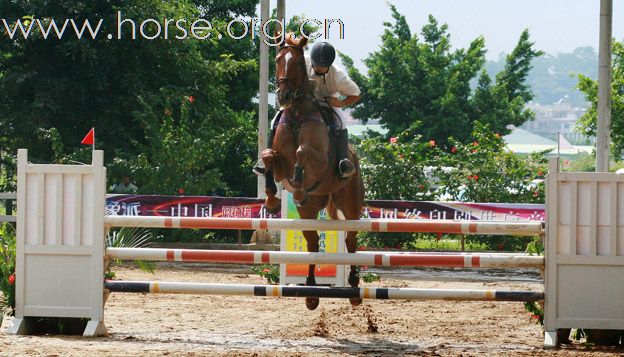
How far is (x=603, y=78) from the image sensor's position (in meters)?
18.2

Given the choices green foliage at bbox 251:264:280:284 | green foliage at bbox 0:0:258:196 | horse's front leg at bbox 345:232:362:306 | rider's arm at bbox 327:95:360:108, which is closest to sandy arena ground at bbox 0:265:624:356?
horse's front leg at bbox 345:232:362:306

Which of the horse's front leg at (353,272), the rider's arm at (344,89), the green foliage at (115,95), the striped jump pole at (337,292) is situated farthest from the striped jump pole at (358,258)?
the green foliage at (115,95)

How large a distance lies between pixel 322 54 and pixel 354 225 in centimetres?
136

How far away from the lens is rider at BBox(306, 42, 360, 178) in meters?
9.05

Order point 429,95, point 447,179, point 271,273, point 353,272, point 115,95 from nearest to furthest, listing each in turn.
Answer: point 353,272 < point 271,273 < point 447,179 < point 115,95 < point 429,95

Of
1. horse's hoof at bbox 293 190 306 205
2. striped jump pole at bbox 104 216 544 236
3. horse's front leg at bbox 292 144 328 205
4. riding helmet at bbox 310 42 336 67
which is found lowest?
striped jump pole at bbox 104 216 544 236

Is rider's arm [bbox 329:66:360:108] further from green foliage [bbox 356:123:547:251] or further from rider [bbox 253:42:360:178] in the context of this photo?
green foliage [bbox 356:123:547:251]

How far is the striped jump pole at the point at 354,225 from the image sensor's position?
8781 millimetres

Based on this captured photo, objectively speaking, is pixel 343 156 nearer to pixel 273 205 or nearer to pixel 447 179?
pixel 273 205

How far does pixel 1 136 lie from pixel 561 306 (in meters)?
17.5

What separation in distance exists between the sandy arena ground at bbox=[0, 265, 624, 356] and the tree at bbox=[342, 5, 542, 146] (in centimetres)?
2345

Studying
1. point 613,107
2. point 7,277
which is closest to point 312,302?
point 7,277

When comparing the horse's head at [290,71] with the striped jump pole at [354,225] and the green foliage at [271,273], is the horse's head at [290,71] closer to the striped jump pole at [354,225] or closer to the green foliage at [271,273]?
the striped jump pole at [354,225]

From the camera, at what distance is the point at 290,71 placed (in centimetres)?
884
